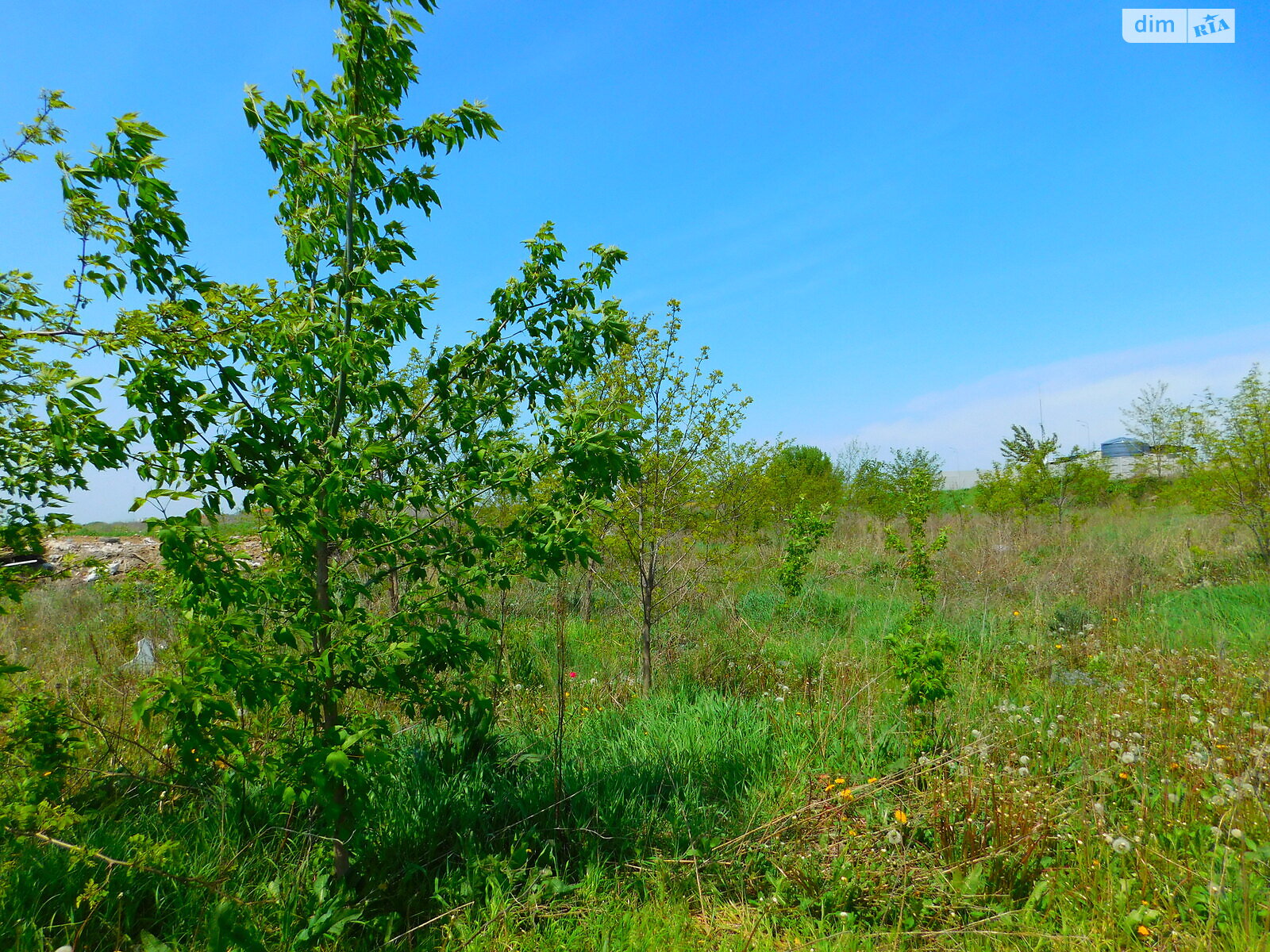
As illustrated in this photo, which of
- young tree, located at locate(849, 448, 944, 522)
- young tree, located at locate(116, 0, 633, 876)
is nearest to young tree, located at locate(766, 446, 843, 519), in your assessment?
young tree, located at locate(849, 448, 944, 522)

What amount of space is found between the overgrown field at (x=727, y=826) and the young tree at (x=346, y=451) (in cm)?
53

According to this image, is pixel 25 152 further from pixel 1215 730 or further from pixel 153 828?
pixel 1215 730

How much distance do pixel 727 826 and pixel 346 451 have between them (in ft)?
9.14

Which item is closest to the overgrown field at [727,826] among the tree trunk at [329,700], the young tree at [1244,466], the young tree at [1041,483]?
the tree trunk at [329,700]

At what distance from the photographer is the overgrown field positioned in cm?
261

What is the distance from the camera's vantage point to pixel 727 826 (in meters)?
3.54

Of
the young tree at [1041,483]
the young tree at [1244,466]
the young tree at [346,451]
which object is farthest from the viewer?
the young tree at [1041,483]

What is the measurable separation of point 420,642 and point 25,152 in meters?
2.50

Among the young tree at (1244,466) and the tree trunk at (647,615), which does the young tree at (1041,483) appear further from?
the tree trunk at (647,615)

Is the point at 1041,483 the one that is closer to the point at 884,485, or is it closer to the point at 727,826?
the point at 884,485

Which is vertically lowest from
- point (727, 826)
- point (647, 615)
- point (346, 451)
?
point (727, 826)

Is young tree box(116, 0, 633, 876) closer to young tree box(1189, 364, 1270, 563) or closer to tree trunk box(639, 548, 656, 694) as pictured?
tree trunk box(639, 548, 656, 694)

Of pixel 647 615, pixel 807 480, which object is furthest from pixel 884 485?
pixel 647 615

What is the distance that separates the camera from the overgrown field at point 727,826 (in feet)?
8.55
